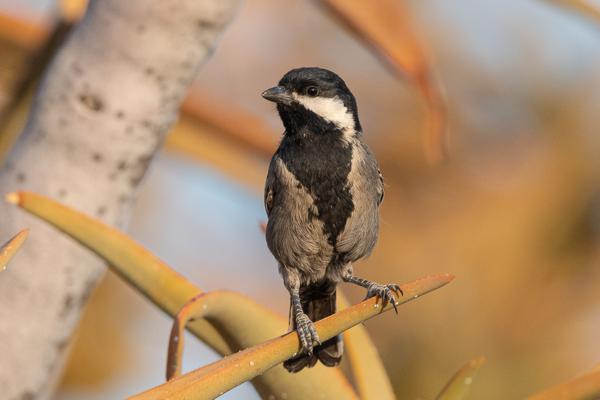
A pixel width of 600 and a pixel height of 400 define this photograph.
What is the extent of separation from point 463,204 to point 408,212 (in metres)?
0.23

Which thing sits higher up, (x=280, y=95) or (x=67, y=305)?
(x=280, y=95)

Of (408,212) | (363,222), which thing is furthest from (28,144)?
(408,212)

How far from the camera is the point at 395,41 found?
7.31 feet

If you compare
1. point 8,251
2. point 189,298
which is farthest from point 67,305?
point 8,251

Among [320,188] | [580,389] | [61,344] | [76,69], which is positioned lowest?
[580,389]

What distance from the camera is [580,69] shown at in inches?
172

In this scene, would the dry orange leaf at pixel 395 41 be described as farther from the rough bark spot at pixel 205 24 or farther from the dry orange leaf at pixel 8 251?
the dry orange leaf at pixel 8 251

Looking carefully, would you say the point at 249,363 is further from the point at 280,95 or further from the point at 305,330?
the point at 280,95

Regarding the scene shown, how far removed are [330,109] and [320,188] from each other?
0.72 ft

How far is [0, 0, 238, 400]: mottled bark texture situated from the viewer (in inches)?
73.2

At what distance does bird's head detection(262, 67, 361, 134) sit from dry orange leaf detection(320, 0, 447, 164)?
127 millimetres

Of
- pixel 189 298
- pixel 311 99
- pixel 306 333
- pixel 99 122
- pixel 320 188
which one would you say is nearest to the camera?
pixel 189 298

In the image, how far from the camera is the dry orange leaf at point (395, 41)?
2227 millimetres

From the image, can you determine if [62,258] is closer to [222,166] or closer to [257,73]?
[222,166]
